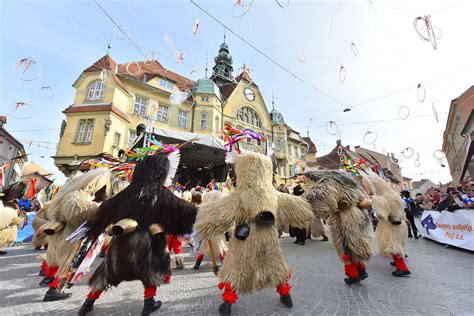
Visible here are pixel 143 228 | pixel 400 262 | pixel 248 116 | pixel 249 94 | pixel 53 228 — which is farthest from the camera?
pixel 249 94

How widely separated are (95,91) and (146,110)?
3.75 metres

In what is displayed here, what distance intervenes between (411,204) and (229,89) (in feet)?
71.7

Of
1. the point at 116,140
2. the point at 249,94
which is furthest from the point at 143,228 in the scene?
the point at 249,94

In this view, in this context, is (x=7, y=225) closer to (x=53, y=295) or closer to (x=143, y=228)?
(x=53, y=295)

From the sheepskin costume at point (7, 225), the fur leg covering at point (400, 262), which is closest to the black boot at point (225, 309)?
the fur leg covering at point (400, 262)

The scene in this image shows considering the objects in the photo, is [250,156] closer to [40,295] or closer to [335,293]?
[335,293]

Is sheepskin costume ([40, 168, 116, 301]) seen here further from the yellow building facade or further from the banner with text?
the banner with text

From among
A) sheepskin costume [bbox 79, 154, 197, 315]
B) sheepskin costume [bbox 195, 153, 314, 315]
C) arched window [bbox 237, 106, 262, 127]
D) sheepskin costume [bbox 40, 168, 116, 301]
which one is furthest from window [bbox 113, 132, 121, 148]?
sheepskin costume [bbox 195, 153, 314, 315]

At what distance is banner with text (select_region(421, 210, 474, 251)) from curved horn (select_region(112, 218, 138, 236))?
7331 millimetres

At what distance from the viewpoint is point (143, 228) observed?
218cm

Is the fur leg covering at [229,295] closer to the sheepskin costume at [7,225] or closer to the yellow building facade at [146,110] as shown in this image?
the sheepskin costume at [7,225]

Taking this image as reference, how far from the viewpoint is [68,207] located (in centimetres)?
272

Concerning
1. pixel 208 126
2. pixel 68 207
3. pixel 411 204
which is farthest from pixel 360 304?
pixel 208 126

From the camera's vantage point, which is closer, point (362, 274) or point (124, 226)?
point (124, 226)
